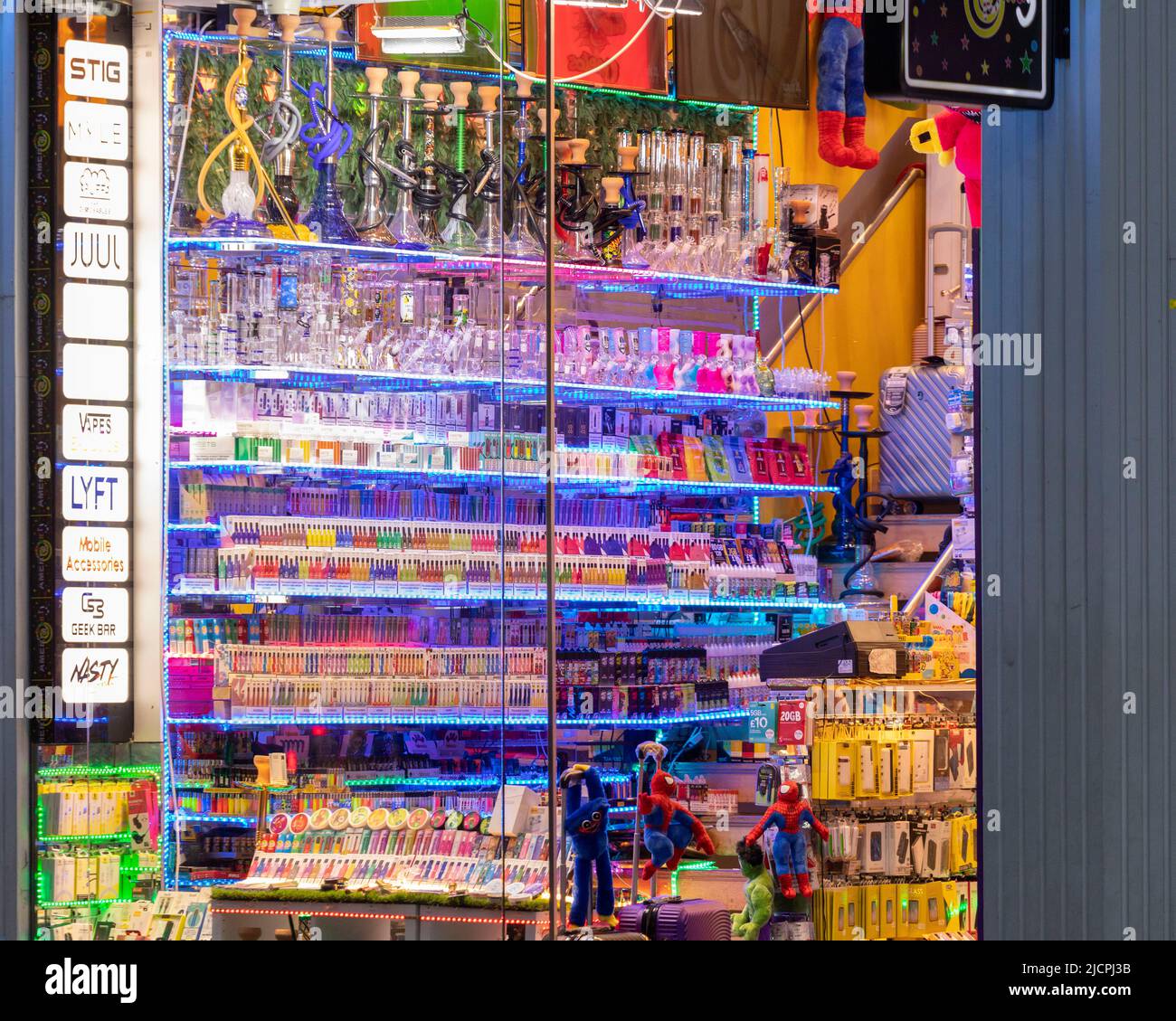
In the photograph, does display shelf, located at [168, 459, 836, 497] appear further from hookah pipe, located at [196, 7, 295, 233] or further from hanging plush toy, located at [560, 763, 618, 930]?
hanging plush toy, located at [560, 763, 618, 930]

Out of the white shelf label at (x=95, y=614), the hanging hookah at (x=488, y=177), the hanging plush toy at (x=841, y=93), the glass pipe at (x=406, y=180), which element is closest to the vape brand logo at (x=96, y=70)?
the glass pipe at (x=406, y=180)

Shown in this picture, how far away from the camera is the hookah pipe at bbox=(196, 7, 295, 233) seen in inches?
222

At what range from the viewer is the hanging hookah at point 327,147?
18.2 ft

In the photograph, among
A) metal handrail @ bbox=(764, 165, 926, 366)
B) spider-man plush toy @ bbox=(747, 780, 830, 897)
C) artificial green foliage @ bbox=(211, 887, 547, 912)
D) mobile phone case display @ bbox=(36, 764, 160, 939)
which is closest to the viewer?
mobile phone case display @ bbox=(36, 764, 160, 939)

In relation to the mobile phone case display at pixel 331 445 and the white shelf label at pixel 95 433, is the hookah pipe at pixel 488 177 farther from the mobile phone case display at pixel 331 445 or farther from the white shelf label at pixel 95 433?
the white shelf label at pixel 95 433

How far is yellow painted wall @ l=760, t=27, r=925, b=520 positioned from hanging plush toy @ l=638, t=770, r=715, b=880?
2945 mm

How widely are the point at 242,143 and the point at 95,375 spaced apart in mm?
984

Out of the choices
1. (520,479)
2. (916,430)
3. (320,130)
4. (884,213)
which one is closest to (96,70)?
(320,130)

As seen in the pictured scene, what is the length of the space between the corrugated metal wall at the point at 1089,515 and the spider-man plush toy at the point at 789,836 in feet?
5.59

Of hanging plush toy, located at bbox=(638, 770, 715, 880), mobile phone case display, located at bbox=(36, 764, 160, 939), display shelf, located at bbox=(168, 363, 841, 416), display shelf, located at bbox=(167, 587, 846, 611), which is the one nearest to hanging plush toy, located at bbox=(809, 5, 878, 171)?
display shelf, located at bbox=(168, 363, 841, 416)

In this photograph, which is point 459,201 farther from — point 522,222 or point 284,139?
point 284,139

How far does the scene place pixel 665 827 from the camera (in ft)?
17.9

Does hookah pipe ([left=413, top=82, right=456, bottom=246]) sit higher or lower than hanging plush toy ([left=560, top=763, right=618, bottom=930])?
higher
